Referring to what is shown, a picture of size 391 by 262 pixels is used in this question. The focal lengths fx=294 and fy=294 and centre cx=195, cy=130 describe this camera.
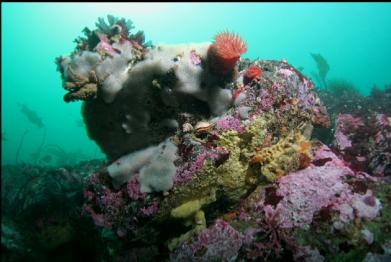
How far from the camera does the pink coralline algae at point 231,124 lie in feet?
14.6

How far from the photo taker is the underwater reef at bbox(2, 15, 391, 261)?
3836 mm

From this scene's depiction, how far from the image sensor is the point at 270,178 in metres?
4.34

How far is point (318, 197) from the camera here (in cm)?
399

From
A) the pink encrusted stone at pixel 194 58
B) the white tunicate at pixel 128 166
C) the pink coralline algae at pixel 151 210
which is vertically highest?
the pink encrusted stone at pixel 194 58

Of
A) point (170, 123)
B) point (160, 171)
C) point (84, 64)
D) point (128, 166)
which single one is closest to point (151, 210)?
point (160, 171)

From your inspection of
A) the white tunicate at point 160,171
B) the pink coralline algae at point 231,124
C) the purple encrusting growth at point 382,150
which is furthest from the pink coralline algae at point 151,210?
the purple encrusting growth at point 382,150

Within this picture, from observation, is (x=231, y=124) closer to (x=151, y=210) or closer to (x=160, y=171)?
(x=160, y=171)

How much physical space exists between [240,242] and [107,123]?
2823 millimetres

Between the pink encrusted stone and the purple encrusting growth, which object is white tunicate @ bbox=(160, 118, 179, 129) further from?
the purple encrusting growth

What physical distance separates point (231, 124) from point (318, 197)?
1576 mm

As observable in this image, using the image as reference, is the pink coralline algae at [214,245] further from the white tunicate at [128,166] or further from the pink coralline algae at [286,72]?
the pink coralline algae at [286,72]

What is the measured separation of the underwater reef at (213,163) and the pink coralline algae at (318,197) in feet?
0.05

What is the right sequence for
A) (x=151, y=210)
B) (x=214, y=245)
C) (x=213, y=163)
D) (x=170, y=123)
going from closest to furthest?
(x=214, y=245), (x=213, y=163), (x=151, y=210), (x=170, y=123)

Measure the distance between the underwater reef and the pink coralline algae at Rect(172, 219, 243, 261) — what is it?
0.6 inches
